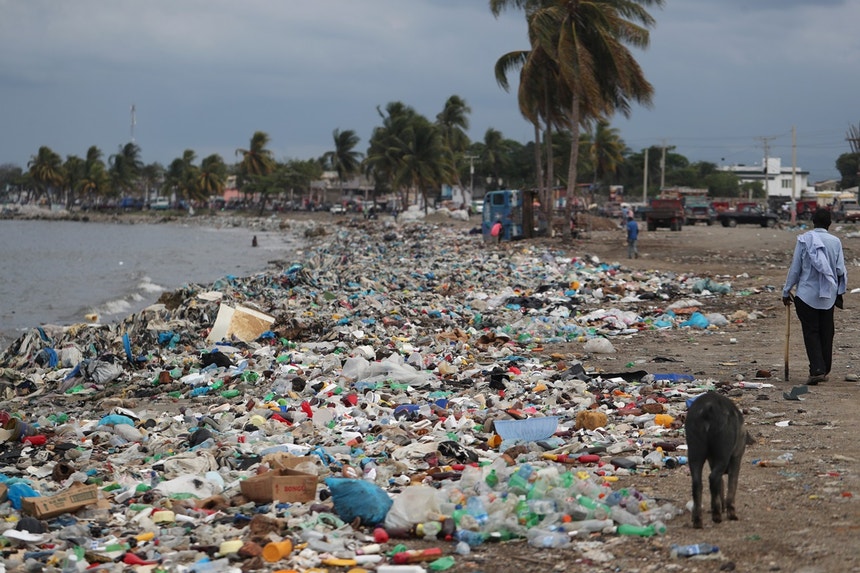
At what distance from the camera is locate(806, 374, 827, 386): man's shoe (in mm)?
7652

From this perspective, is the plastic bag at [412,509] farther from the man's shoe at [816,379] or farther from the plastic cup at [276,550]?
the man's shoe at [816,379]

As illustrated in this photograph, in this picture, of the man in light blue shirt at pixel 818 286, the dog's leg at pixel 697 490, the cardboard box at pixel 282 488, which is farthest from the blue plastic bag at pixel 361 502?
the man in light blue shirt at pixel 818 286

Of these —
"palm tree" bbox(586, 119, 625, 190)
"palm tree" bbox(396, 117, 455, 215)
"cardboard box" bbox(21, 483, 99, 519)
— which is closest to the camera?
"cardboard box" bbox(21, 483, 99, 519)

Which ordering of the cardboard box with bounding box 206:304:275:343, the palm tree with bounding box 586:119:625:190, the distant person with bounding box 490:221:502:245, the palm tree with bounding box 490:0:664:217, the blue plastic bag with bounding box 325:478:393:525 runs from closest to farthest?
the blue plastic bag with bounding box 325:478:393:525, the cardboard box with bounding box 206:304:275:343, the palm tree with bounding box 490:0:664:217, the distant person with bounding box 490:221:502:245, the palm tree with bounding box 586:119:625:190

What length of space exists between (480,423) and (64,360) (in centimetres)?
673

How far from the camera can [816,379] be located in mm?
7680

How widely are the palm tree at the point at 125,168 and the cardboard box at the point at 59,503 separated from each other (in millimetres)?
128255

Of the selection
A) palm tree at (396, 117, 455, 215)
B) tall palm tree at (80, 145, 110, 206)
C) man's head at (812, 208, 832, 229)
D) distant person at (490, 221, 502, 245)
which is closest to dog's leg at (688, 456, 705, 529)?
man's head at (812, 208, 832, 229)

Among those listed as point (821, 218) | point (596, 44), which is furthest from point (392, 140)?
point (821, 218)

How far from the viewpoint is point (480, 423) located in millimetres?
6918

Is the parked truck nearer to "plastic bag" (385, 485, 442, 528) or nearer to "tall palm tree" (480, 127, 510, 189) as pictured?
"plastic bag" (385, 485, 442, 528)

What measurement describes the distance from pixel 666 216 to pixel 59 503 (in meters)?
34.7

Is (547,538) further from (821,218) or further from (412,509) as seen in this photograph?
(821,218)

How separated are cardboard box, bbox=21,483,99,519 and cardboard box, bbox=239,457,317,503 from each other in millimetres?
815
